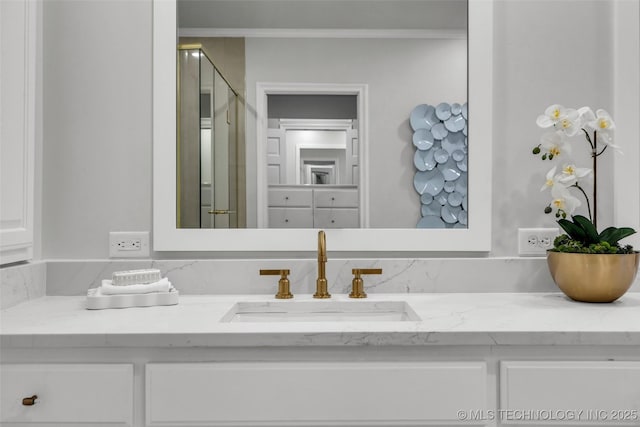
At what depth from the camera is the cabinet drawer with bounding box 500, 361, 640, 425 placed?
1044 mm

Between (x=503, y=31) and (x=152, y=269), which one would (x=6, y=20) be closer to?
(x=152, y=269)

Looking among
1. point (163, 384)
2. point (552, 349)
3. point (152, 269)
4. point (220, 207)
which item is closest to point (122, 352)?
point (163, 384)

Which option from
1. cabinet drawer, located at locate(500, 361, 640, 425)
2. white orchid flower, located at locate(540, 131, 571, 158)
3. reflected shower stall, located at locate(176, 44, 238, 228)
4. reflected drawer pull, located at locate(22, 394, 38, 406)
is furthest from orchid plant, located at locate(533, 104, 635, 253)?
reflected drawer pull, located at locate(22, 394, 38, 406)

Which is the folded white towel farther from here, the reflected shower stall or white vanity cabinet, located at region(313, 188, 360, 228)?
white vanity cabinet, located at region(313, 188, 360, 228)

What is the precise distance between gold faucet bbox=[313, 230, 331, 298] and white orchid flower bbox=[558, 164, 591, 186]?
778 mm

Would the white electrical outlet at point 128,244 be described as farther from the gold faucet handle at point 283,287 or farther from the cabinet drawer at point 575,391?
the cabinet drawer at point 575,391

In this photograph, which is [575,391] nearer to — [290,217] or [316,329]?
[316,329]

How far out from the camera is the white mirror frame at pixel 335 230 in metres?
1.54

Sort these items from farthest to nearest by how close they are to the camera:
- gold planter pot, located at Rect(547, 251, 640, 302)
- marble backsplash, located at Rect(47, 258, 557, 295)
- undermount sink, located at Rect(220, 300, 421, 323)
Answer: marble backsplash, located at Rect(47, 258, 557, 295) → undermount sink, located at Rect(220, 300, 421, 323) → gold planter pot, located at Rect(547, 251, 640, 302)

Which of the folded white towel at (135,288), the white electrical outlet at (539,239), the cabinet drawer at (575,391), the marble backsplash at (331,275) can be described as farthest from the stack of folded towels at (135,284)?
the white electrical outlet at (539,239)

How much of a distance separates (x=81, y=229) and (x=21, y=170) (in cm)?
26

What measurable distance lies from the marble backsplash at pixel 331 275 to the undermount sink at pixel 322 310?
11 centimetres

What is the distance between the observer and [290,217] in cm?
156

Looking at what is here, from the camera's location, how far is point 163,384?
1.03 metres
